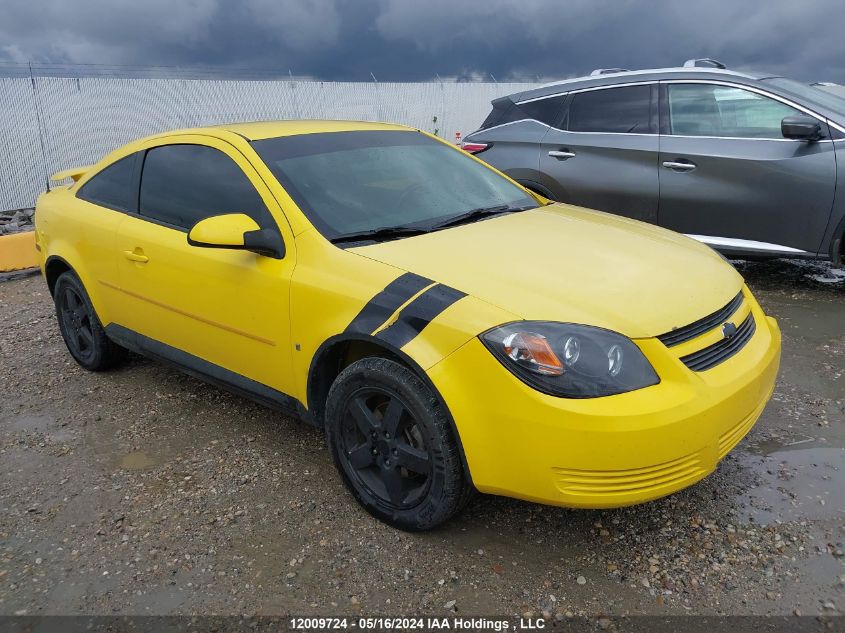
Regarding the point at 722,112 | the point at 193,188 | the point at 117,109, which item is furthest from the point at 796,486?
the point at 117,109

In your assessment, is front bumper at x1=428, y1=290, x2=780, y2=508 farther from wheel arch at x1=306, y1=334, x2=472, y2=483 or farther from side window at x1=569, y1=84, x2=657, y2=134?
side window at x1=569, y1=84, x2=657, y2=134

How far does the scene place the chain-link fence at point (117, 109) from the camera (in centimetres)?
1227

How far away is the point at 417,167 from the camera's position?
12.0ft

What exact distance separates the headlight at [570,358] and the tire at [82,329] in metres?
2.92

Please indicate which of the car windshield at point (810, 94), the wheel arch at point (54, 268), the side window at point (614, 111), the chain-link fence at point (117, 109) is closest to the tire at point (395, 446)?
the wheel arch at point (54, 268)

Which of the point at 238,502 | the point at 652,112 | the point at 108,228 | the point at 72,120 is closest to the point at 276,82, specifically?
the point at 72,120

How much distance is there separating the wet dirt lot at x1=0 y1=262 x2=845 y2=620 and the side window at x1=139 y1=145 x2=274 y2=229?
1.12 m

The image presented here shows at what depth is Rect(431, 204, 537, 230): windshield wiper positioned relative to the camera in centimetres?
326

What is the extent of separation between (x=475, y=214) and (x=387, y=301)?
0.98 m

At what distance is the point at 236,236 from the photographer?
3.00m

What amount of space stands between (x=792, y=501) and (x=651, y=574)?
2.61 ft

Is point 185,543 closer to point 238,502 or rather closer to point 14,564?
point 238,502

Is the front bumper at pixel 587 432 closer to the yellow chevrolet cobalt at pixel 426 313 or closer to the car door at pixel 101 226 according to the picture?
the yellow chevrolet cobalt at pixel 426 313

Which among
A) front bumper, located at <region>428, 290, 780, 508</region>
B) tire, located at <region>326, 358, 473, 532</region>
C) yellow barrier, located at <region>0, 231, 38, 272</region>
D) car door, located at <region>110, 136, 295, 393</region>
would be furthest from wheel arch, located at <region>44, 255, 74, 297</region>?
yellow barrier, located at <region>0, 231, 38, 272</region>
